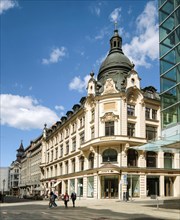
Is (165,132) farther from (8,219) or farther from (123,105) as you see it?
(123,105)

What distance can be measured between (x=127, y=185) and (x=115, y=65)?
63.7 ft

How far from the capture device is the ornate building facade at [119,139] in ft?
159

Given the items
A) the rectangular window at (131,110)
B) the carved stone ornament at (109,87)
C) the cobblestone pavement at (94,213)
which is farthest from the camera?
the rectangular window at (131,110)

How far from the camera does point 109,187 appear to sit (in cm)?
4862

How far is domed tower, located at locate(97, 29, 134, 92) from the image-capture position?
177ft

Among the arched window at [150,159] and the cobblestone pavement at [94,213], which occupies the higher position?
the arched window at [150,159]

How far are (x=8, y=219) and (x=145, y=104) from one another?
36.5 metres

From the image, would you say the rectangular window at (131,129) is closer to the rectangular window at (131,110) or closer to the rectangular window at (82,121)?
the rectangular window at (131,110)

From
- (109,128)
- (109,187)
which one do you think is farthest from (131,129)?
(109,187)

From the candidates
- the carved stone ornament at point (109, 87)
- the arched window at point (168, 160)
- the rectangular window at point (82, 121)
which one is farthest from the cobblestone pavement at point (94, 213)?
the rectangular window at point (82, 121)

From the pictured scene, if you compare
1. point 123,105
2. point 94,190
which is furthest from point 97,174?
point 123,105

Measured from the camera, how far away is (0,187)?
534 feet

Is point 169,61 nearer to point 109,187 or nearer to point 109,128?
point 109,128

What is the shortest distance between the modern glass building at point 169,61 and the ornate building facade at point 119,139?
19038 mm
